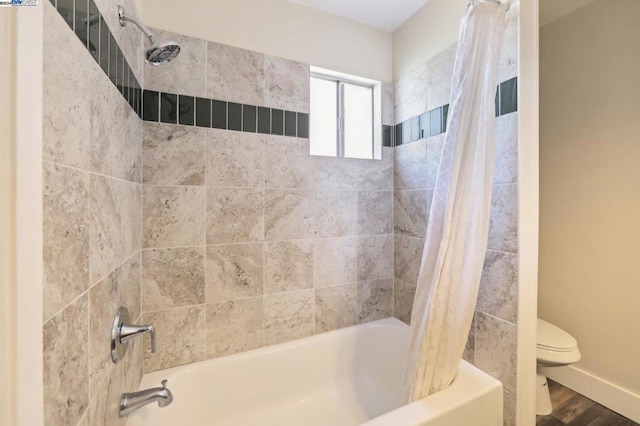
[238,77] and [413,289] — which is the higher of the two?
[238,77]

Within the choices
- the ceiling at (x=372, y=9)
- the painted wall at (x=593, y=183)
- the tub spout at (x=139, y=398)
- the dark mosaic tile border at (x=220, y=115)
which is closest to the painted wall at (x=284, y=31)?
the ceiling at (x=372, y=9)

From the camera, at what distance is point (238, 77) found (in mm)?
1438

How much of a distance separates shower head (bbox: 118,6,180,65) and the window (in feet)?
2.91

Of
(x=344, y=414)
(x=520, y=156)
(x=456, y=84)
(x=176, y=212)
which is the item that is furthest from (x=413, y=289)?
(x=176, y=212)

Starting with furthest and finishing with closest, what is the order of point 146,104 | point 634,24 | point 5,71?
point 634,24, point 146,104, point 5,71

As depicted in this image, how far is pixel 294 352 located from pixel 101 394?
38.2 inches

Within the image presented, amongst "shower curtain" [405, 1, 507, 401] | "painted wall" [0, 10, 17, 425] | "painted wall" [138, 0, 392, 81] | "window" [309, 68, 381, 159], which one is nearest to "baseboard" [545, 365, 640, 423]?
"shower curtain" [405, 1, 507, 401]

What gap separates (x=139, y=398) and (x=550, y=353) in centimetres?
211

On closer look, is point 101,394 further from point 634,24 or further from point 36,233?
point 634,24

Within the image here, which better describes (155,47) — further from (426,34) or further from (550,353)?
(550,353)

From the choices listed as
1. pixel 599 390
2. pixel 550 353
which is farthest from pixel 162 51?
pixel 599 390

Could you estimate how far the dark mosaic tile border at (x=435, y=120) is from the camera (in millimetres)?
1168

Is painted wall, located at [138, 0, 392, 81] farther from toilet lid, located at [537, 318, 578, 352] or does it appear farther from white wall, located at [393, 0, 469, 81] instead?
toilet lid, located at [537, 318, 578, 352]

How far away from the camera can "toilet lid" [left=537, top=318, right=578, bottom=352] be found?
1.52 metres
